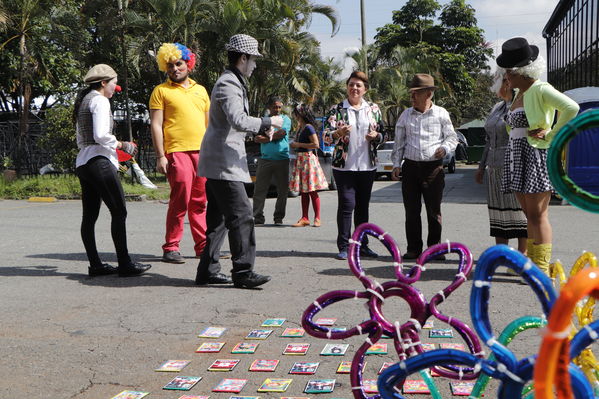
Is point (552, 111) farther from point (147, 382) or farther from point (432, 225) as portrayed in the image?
point (147, 382)

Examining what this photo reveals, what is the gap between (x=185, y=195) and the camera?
6410 millimetres

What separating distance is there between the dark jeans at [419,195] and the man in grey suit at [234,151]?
184 centimetres

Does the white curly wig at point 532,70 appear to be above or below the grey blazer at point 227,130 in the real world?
above

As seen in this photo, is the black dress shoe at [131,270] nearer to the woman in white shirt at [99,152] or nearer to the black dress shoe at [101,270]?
the woman in white shirt at [99,152]

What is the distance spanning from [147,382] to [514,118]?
3432 mm

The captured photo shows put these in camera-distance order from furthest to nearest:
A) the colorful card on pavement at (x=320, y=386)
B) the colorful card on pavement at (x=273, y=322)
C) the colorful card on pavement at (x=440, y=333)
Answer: the colorful card on pavement at (x=273, y=322) → the colorful card on pavement at (x=440, y=333) → the colorful card on pavement at (x=320, y=386)

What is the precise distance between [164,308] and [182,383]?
1.68 meters

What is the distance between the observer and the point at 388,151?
24.2 m

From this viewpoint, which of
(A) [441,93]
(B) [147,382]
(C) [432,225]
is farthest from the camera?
(A) [441,93]

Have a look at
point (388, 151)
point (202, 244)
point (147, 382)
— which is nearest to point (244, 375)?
point (147, 382)

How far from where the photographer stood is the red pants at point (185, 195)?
6.36 metres

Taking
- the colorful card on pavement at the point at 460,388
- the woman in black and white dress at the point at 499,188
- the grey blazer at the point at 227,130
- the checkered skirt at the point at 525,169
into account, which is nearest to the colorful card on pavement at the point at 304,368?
the colorful card on pavement at the point at 460,388

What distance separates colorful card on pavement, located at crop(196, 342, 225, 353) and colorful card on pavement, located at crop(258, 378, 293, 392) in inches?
24.4

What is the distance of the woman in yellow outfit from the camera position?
15.7ft
